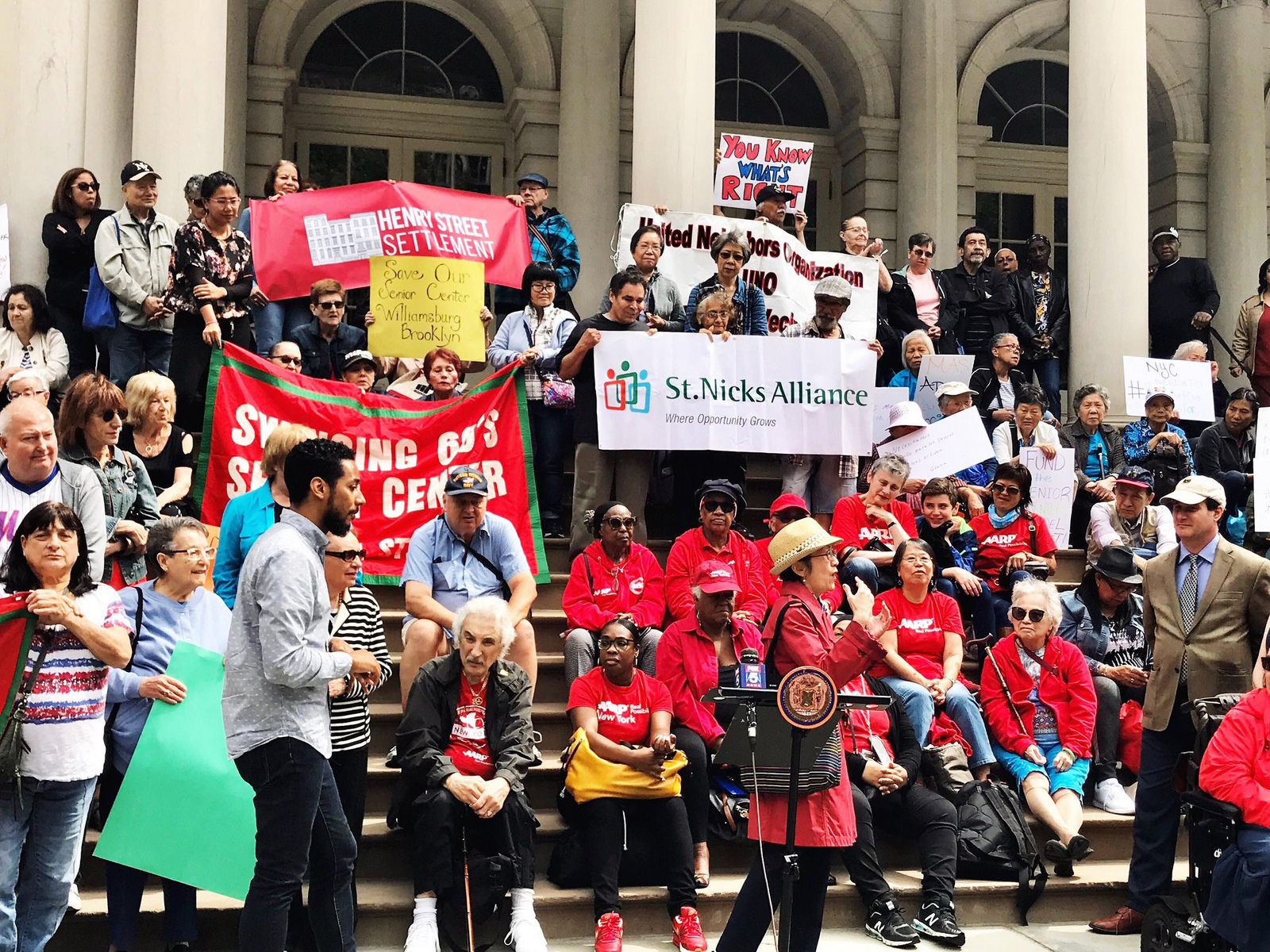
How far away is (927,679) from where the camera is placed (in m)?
8.40

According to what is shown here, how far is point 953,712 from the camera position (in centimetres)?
834

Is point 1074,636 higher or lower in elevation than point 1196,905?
higher

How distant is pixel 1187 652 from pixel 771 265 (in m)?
5.17

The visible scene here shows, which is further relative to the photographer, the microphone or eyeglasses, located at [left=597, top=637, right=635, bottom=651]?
eyeglasses, located at [left=597, top=637, right=635, bottom=651]

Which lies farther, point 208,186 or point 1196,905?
point 208,186

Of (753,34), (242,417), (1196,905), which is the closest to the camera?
(1196,905)

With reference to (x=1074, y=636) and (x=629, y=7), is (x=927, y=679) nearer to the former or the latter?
(x=1074, y=636)

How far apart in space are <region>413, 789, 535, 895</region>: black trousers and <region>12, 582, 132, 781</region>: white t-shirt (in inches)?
64.7

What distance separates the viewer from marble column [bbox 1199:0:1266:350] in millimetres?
17750

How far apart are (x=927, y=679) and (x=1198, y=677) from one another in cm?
166

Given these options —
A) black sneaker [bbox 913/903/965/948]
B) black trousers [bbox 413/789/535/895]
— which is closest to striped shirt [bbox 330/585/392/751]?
black trousers [bbox 413/789/535/895]

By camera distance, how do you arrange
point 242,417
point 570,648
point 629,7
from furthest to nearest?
point 629,7 < point 242,417 < point 570,648

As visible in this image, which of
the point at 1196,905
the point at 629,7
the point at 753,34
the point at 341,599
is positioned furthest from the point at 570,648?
the point at 753,34

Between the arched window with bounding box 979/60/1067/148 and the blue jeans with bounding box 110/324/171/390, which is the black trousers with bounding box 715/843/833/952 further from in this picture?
the arched window with bounding box 979/60/1067/148
